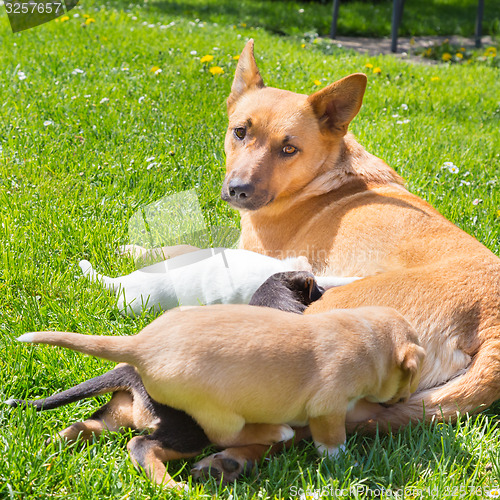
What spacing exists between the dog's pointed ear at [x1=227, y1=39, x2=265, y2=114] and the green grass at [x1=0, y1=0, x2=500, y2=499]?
2.63 ft

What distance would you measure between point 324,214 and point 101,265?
1313mm

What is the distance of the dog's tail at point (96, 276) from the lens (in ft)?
10.6

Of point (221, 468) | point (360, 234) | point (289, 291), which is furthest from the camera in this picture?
point (360, 234)

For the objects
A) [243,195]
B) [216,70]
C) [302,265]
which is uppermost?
[216,70]

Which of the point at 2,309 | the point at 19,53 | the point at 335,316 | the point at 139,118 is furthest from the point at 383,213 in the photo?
the point at 19,53

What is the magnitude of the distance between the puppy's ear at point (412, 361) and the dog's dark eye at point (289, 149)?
1.52 meters

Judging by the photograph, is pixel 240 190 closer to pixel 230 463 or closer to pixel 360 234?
pixel 360 234

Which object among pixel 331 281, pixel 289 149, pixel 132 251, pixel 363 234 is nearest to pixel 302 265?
pixel 331 281

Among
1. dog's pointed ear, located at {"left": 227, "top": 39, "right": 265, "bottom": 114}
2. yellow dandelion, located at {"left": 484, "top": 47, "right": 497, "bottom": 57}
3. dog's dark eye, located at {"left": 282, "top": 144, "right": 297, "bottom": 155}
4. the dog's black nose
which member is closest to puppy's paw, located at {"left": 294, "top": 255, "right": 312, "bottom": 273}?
the dog's black nose

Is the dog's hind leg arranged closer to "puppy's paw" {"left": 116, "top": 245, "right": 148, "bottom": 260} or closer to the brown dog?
the brown dog

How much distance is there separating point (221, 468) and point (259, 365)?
438mm

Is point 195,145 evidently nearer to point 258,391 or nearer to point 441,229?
point 441,229

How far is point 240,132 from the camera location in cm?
363

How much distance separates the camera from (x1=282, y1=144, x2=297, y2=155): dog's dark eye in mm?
3512
